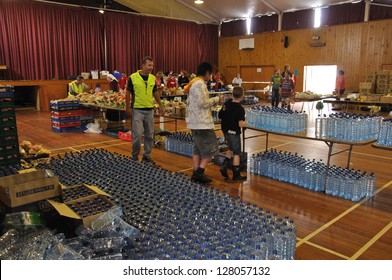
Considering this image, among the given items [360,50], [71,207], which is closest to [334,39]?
[360,50]

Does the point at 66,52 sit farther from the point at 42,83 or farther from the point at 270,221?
the point at 270,221

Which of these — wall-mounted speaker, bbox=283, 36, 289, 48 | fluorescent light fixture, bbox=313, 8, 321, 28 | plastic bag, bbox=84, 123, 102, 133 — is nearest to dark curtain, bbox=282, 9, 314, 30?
fluorescent light fixture, bbox=313, 8, 321, 28

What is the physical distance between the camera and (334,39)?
15070mm

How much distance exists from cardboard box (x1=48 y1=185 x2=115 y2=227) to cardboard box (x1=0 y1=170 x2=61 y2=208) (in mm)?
94

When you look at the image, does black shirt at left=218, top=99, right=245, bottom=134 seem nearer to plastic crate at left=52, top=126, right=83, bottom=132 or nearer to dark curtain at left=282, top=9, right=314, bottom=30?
plastic crate at left=52, top=126, right=83, bottom=132

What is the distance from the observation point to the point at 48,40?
14.4 metres

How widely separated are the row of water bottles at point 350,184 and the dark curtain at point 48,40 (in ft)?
43.5

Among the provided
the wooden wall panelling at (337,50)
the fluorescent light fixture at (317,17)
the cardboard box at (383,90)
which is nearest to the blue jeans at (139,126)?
the cardboard box at (383,90)

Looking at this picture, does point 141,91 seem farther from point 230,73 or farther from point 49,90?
point 230,73

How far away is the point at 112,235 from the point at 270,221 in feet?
3.93

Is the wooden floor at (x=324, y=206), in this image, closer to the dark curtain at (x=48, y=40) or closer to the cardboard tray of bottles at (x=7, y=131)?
the cardboard tray of bottles at (x=7, y=131)

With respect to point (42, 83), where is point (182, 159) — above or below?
below

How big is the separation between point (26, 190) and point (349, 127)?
11.3 ft

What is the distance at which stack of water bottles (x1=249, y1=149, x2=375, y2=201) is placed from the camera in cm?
416
